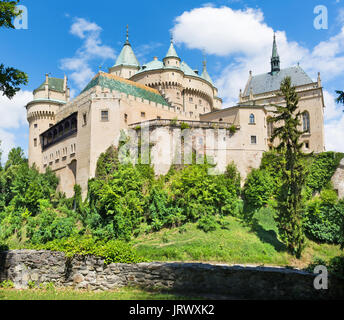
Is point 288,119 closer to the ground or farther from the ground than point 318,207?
farther from the ground

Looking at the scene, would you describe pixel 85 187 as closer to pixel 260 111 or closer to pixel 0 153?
pixel 0 153

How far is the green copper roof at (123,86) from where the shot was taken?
4666 cm

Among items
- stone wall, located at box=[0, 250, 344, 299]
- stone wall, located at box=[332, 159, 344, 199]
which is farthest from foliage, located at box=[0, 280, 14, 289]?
stone wall, located at box=[332, 159, 344, 199]

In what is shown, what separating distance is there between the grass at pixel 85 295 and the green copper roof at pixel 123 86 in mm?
35544

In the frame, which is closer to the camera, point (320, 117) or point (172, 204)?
point (172, 204)

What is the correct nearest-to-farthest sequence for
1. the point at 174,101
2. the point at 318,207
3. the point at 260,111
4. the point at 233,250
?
the point at 233,250
the point at 318,207
the point at 260,111
the point at 174,101

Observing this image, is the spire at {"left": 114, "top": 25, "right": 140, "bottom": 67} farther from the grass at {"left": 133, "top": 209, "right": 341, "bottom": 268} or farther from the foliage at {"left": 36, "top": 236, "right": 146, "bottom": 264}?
the foliage at {"left": 36, "top": 236, "right": 146, "bottom": 264}

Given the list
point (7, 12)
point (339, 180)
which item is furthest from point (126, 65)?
point (7, 12)

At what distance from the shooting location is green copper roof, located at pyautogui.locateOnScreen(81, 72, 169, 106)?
46.7m

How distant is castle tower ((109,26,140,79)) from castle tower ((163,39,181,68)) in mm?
8658

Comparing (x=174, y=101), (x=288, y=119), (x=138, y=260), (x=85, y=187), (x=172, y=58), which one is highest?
(x=172, y=58)

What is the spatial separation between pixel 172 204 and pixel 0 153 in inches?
1193

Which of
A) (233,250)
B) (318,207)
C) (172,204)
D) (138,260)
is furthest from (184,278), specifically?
(318,207)

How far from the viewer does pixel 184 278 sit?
1251cm
